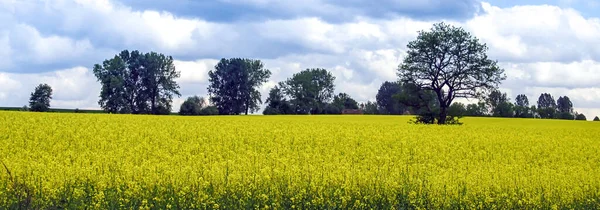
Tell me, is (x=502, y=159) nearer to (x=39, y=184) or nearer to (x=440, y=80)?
(x=39, y=184)

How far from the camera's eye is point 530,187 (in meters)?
17.0

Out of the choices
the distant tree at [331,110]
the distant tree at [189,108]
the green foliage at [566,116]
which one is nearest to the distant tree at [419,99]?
the distant tree at [189,108]

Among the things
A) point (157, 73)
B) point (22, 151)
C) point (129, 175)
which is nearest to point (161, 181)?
point (129, 175)

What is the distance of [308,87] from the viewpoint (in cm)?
10206

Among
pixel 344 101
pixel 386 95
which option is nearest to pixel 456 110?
pixel 344 101

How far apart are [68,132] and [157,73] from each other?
2433 inches

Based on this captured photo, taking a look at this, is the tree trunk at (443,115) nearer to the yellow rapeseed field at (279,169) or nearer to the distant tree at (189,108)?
the yellow rapeseed field at (279,169)

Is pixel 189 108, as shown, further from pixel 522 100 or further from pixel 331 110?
pixel 522 100

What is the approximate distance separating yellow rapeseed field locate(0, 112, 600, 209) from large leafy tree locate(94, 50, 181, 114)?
51099mm

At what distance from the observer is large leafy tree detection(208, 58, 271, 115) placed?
92688 mm

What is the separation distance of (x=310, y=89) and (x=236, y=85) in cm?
1288

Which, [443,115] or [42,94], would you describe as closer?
[443,115]

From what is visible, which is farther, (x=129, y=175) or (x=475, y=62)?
(x=475, y=62)

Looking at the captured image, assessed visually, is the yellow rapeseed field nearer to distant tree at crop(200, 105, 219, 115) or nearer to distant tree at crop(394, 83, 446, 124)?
distant tree at crop(394, 83, 446, 124)
